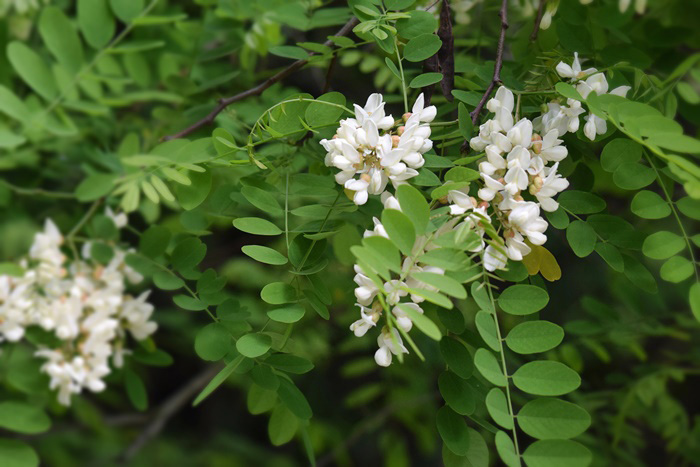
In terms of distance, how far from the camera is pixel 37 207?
120 cm

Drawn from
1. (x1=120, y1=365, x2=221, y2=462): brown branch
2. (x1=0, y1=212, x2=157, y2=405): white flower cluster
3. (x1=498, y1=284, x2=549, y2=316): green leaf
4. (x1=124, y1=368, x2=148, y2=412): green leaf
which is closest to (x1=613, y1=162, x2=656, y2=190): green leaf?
(x1=498, y1=284, x2=549, y2=316): green leaf

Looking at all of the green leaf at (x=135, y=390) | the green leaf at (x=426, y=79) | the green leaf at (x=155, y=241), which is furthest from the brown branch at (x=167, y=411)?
the green leaf at (x=426, y=79)

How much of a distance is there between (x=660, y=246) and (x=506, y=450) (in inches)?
9.5

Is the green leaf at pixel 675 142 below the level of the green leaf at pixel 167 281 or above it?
above

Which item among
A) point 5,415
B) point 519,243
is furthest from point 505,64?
point 5,415

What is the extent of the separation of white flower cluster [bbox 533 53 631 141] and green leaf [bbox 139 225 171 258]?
487 millimetres

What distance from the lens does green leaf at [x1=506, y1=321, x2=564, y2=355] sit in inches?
21.9

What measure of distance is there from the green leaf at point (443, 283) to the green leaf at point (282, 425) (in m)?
0.27

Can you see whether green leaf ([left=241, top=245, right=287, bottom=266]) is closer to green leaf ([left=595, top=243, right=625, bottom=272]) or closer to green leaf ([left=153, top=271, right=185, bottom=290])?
green leaf ([left=153, top=271, right=185, bottom=290])

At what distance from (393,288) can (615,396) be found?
746mm

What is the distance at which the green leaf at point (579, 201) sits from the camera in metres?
0.63

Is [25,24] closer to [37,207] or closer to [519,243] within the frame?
[37,207]

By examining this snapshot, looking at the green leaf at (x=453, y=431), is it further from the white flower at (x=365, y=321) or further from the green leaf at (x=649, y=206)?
the green leaf at (x=649, y=206)

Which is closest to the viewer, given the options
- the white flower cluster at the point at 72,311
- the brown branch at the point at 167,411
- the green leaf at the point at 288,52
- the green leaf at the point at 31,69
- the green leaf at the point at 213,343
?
the green leaf at the point at 213,343
